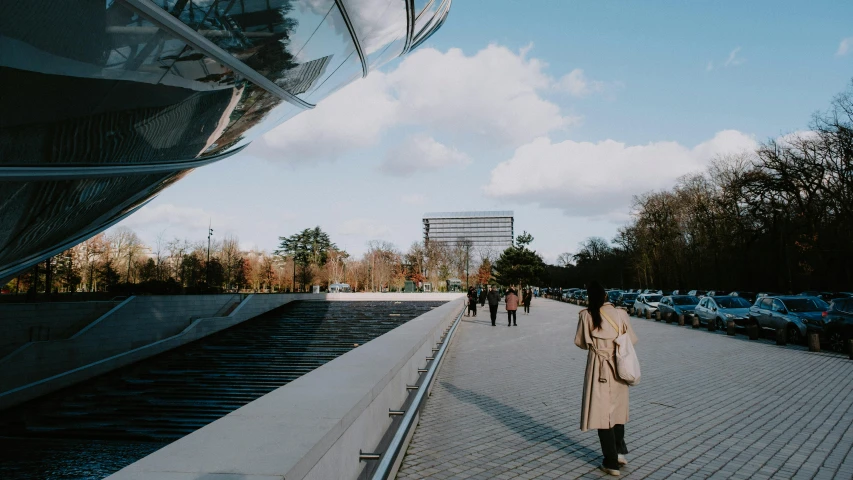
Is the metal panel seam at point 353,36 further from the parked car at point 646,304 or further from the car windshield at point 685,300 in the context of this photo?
the parked car at point 646,304

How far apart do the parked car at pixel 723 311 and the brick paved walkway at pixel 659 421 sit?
9.05m

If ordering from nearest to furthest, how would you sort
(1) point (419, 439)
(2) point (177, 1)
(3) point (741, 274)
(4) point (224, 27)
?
(2) point (177, 1)
(4) point (224, 27)
(1) point (419, 439)
(3) point (741, 274)

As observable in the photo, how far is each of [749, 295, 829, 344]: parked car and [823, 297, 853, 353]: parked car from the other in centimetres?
42

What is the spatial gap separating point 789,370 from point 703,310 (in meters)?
14.8

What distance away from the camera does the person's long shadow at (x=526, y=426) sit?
18.4 ft

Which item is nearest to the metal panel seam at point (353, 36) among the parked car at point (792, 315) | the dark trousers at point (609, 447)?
the dark trousers at point (609, 447)

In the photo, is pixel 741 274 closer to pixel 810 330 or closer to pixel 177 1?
pixel 810 330

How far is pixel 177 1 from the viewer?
15.1ft

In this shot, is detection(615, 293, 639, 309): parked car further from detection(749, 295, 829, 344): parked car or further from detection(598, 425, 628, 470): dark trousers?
detection(598, 425, 628, 470): dark trousers

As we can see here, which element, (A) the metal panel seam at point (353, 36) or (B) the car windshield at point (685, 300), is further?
(B) the car windshield at point (685, 300)

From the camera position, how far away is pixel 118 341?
69.6 ft

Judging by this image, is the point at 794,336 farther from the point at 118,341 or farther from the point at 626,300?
the point at 626,300

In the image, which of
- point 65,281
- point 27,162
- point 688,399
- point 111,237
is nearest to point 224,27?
point 27,162

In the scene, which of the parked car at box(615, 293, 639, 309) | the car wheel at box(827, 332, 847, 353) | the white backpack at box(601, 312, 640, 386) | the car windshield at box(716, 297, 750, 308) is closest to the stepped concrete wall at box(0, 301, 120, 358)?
the white backpack at box(601, 312, 640, 386)
